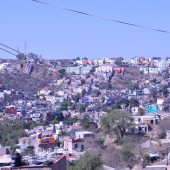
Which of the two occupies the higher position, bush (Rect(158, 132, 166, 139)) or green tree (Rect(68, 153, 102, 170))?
bush (Rect(158, 132, 166, 139))

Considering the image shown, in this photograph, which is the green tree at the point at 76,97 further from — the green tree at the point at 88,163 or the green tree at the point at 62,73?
the green tree at the point at 88,163

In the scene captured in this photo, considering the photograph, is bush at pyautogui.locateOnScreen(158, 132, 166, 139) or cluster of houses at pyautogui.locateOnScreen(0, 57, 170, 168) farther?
cluster of houses at pyautogui.locateOnScreen(0, 57, 170, 168)

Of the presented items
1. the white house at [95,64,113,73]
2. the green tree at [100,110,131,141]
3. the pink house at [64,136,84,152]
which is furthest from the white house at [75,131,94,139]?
the white house at [95,64,113,73]

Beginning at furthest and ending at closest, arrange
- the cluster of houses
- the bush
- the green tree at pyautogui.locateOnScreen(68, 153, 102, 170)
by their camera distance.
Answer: the cluster of houses < the bush < the green tree at pyautogui.locateOnScreen(68, 153, 102, 170)

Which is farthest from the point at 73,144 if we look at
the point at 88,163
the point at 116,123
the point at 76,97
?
the point at 76,97

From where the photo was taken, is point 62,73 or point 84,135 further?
point 62,73

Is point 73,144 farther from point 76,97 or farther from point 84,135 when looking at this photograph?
point 76,97

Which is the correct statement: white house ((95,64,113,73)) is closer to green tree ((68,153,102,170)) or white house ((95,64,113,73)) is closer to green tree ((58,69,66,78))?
green tree ((58,69,66,78))

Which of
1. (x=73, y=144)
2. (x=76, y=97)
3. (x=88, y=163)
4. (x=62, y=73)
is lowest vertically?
(x=88, y=163)

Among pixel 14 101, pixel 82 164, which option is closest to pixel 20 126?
pixel 82 164

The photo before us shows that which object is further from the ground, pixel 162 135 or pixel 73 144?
pixel 162 135
